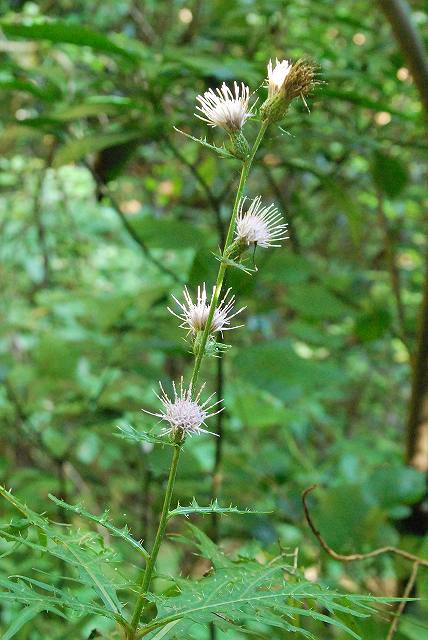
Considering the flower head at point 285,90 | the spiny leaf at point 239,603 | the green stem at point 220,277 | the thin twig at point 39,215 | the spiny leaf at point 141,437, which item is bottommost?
the spiny leaf at point 239,603

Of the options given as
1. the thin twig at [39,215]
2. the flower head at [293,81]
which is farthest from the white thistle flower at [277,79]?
the thin twig at [39,215]

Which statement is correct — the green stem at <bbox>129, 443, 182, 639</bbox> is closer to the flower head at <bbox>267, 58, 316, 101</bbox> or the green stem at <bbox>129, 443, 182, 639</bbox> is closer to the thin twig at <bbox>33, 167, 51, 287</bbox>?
the flower head at <bbox>267, 58, 316, 101</bbox>

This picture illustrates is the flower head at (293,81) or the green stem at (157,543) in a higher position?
the flower head at (293,81)

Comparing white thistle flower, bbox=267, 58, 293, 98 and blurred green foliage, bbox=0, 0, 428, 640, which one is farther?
blurred green foliage, bbox=0, 0, 428, 640

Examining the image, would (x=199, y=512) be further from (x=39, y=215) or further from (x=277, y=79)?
(x=39, y=215)

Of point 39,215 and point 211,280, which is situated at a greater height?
point 39,215

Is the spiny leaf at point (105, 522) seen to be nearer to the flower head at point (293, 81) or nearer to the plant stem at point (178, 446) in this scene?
the plant stem at point (178, 446)

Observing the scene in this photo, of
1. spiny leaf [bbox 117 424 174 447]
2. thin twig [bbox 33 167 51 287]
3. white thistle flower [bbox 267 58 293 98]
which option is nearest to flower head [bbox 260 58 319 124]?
white thistle flower [bbox 267 58 293 98]

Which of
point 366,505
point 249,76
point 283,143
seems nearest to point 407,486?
point 366,505

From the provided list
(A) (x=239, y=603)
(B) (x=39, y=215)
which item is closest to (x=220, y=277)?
(A) (x=239, y=603)
